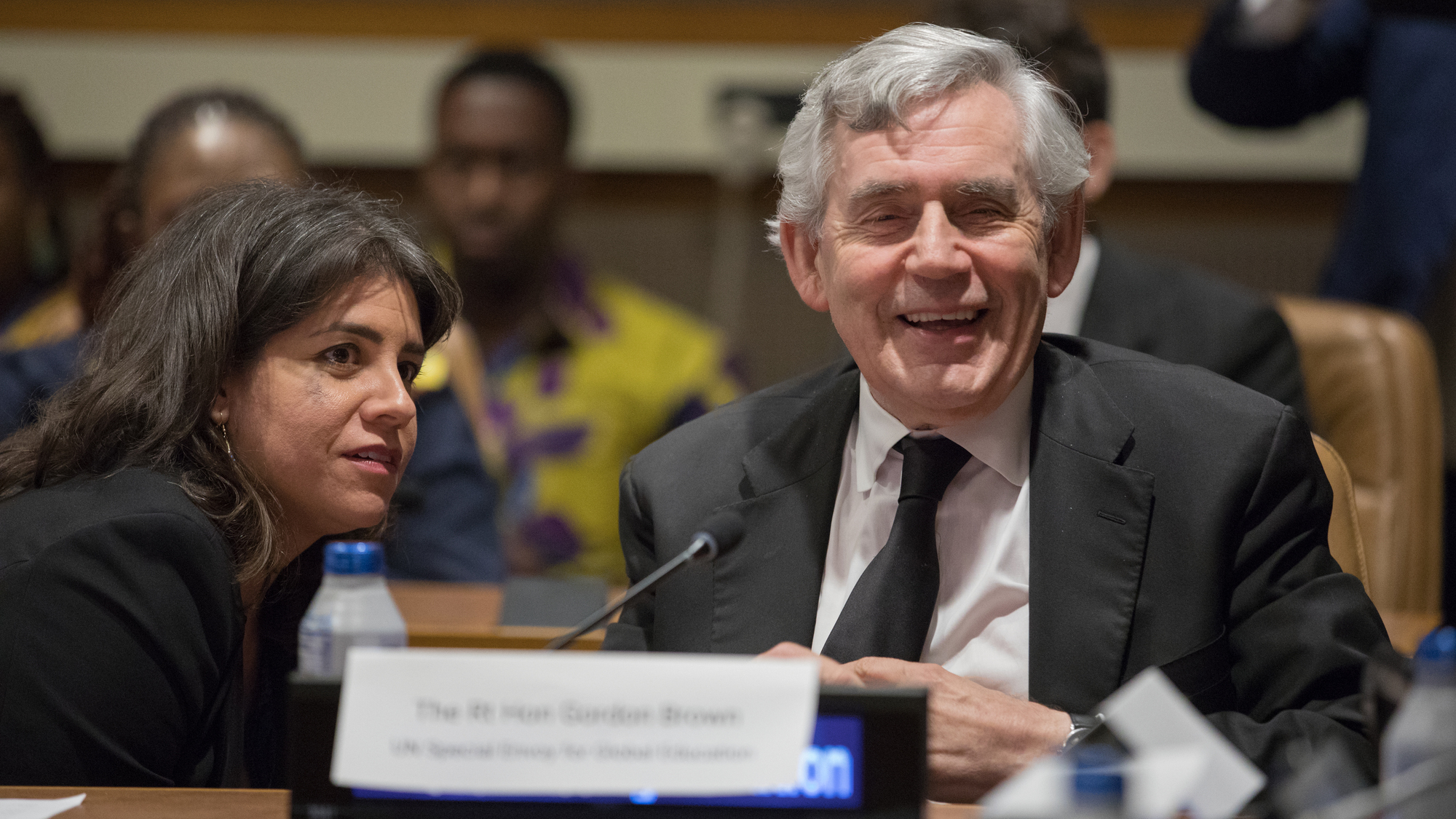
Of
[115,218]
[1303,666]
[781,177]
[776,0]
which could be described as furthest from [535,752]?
[776,0]

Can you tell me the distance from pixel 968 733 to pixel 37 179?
3385 mm

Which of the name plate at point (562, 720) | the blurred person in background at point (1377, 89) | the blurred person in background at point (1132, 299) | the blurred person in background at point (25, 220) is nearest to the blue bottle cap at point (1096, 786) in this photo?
the name plate at point (562, 720)

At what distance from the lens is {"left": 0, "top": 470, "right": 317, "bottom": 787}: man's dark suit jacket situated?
1342 mm

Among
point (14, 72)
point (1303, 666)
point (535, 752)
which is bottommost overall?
point (1303, 666)

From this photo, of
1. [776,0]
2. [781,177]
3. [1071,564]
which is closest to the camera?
[1071,564]

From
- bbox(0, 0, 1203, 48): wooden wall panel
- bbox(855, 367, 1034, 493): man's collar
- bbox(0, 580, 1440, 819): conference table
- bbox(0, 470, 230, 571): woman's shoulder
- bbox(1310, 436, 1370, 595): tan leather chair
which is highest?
bbox(0, 0, 1203, 48): wooden wall panel

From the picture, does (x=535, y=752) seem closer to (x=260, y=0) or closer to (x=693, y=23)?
(x=693, y=23)

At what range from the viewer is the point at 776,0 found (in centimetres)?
440

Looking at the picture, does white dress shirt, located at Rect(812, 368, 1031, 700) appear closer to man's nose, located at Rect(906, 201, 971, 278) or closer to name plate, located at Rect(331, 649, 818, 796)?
man's nose, located at Rect(906, 201, 971, 278)

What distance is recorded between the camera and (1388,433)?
8.64 feet

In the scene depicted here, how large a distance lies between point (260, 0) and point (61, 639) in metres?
3.56

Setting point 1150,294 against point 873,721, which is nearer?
point 873,721

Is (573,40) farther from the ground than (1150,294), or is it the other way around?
(573,40)

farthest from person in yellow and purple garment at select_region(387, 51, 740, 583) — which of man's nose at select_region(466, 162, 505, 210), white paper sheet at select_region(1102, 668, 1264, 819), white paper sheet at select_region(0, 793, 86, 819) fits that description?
white paper sheet at select_region(1102, 668, 1264, 819)
